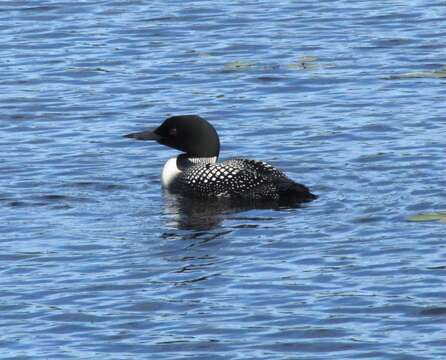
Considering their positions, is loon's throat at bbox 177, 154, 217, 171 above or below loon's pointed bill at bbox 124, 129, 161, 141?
below

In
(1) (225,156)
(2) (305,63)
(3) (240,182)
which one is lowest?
A: (1) (225,156)

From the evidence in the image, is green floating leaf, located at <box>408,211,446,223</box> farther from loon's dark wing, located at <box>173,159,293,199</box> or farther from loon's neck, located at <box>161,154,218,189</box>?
loon's neck, located at <box>161,154,218,189</box>

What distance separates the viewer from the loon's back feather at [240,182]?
14102 mm

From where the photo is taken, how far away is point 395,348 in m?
10.3

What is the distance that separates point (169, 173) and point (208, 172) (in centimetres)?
43

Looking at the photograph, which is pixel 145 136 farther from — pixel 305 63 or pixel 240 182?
pixel 305 63

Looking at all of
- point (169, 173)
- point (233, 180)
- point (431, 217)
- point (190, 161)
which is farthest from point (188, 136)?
point (431, 217)

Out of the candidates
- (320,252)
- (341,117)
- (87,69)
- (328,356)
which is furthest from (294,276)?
(87,69)

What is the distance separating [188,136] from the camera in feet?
50.2

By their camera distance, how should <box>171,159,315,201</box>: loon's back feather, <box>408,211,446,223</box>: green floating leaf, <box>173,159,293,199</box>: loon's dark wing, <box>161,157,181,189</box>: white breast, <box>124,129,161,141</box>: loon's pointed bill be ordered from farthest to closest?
<box>124,129,161,141</box>: loon's pointed bill, <box>161,157,181,189</box>: white breast, <box>173,159,293,199</box>: loon's dark wing, <box>171,159,315,201</box>: loon's back feather, <box>408,211,446,223</box>: green floating leaf

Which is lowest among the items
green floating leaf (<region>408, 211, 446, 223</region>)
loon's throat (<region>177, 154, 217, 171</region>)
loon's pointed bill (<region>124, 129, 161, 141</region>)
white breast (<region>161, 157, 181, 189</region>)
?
green floating leaf (<region>408, 211, 446, 223</region>)

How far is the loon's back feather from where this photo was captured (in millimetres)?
14102

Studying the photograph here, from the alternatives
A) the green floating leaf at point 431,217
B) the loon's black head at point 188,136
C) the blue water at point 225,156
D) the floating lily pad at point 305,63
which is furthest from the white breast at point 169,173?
the floating lily pad at point 305,63

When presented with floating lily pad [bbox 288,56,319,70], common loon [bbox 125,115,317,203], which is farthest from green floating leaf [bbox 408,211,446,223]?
floating lily pad [bbox 288,56,319,70]
